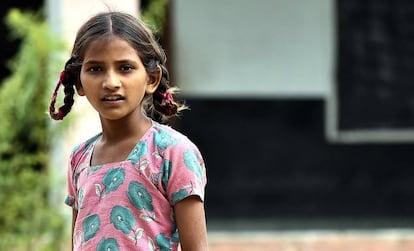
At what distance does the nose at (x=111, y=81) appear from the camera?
103 inches

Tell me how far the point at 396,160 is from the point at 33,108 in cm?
315

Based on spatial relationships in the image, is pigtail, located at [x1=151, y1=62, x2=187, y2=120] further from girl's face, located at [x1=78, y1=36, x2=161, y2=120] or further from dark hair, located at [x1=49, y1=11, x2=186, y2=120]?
girl's face, located at [x1=78, y1=36, x2=161, y2=120]

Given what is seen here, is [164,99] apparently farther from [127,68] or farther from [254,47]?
[254,47]

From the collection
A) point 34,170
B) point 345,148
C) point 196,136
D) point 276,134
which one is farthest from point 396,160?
point 34,170

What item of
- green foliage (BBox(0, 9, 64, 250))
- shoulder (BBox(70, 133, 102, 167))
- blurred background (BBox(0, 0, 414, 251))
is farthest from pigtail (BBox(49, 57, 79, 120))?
blurred background (BBox(0, 0, 414, 251))

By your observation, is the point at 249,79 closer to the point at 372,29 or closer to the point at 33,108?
the point at 372,29

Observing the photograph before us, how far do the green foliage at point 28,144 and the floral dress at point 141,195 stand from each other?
266cm

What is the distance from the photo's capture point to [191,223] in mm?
2641

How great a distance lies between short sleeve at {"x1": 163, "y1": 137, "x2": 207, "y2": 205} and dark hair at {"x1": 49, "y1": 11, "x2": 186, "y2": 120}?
0.69ft

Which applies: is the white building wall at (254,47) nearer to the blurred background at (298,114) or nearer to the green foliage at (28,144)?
the blurred background at (298,114)

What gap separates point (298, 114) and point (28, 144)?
2.42m

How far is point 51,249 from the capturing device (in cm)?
537

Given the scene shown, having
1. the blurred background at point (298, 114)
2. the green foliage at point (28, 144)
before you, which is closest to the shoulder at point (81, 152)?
the green foliage at point (28, 144)

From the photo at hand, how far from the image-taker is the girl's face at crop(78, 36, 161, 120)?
2633 millimetres
